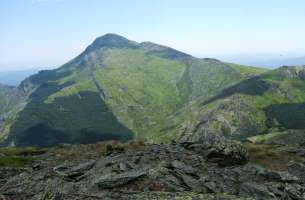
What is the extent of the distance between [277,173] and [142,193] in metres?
19.7

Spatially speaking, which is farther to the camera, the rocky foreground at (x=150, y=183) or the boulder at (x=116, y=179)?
the boulder at (x=116, y=179)

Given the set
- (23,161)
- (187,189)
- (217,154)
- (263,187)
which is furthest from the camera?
(23,161)

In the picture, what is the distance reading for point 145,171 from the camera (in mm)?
35969

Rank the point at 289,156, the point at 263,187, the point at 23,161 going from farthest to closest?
the point at 23,161 < the point at 289,156 < the point at 263,187

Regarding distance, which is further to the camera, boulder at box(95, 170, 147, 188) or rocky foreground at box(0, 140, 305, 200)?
boulder at box(95, 170, 147, 188)

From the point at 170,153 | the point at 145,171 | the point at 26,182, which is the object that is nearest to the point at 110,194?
the point at 145,171

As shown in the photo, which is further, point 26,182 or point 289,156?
point 289,156

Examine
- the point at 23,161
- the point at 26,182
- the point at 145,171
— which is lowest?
the point at 23,161

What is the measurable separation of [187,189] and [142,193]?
5.17m

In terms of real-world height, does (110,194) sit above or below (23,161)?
above

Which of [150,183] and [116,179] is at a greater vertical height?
[116,179]

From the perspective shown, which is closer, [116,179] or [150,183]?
[150,183]

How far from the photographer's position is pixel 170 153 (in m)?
55.9

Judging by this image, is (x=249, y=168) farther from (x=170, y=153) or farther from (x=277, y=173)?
(x=170, y=153)
